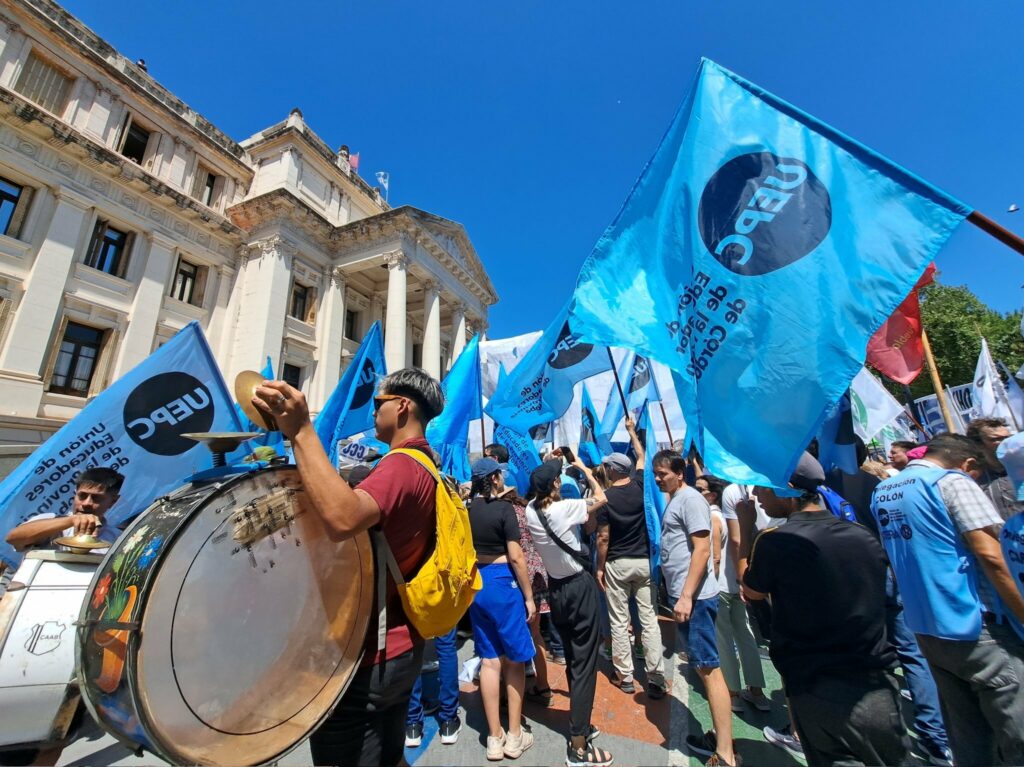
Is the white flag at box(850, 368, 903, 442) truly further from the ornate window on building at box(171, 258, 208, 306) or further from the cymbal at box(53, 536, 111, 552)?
the ornate window on building at box(171, 258, 208, 306)

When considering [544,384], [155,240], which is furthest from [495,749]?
[155,240]

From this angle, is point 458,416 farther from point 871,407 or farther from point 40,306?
point 40,306

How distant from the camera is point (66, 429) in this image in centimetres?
374

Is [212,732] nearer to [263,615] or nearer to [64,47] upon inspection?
[263,615]

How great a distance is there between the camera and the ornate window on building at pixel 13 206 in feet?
43.0

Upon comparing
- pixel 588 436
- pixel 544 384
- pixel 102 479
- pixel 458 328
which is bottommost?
pixel 102 479

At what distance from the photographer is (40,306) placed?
1327 centimetres

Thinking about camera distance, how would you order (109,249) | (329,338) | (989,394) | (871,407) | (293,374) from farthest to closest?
1. (329,338)
2. (293,374)
3. (109,249)
4. (989,394)
5. (871,407)

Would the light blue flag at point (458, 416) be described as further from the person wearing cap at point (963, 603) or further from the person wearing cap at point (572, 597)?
the person wearing cap at point (963, 603)

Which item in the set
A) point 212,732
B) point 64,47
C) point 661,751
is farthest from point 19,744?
point 64,47

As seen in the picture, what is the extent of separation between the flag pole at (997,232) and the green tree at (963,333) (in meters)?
27.9

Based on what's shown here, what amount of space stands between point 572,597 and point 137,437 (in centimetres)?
414

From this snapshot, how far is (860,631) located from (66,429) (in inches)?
219

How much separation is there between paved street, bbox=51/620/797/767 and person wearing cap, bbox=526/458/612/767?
27cm
